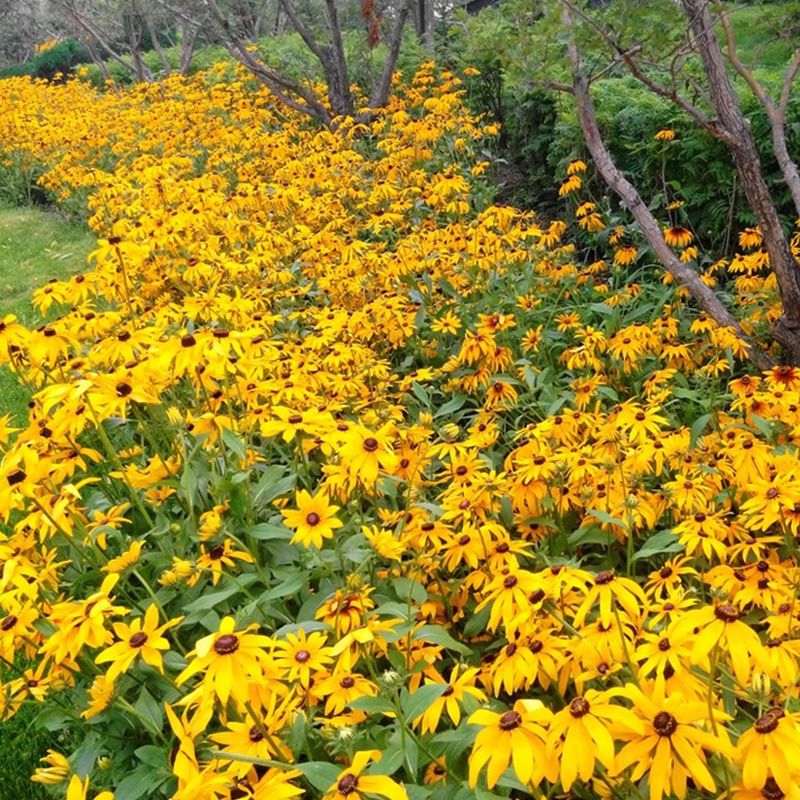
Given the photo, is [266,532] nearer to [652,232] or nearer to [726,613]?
[726,613]

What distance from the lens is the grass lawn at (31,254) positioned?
20.7ft

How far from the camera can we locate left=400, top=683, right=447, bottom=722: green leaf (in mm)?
1535

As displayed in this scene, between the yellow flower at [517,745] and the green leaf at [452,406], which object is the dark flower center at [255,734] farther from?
the green leaf at [452,406]

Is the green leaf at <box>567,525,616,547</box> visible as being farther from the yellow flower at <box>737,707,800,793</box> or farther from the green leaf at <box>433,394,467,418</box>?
the yellow flower at <box>737,707,800,793</box>

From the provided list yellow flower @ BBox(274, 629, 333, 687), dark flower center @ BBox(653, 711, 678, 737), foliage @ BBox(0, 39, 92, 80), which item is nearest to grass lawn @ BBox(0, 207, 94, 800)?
yellow flower @ BBox(274, 629, 333, 687)

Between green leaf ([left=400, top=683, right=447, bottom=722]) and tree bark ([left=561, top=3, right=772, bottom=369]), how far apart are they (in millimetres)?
2311

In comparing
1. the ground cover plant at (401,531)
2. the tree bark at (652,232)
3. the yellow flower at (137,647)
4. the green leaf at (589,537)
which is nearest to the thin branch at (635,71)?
the tree bark at (652,232)

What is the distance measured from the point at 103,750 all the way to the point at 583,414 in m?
1.64

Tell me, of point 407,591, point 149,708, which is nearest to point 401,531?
point 407,591

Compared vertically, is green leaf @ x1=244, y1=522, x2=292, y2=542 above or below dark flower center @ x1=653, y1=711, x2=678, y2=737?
below

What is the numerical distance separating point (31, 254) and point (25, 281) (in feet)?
2.87

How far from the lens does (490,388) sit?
3025mm

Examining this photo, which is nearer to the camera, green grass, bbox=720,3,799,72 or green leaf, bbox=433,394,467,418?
green leaf, bbox=433,394,467,418

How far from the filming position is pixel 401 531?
2102 mm
